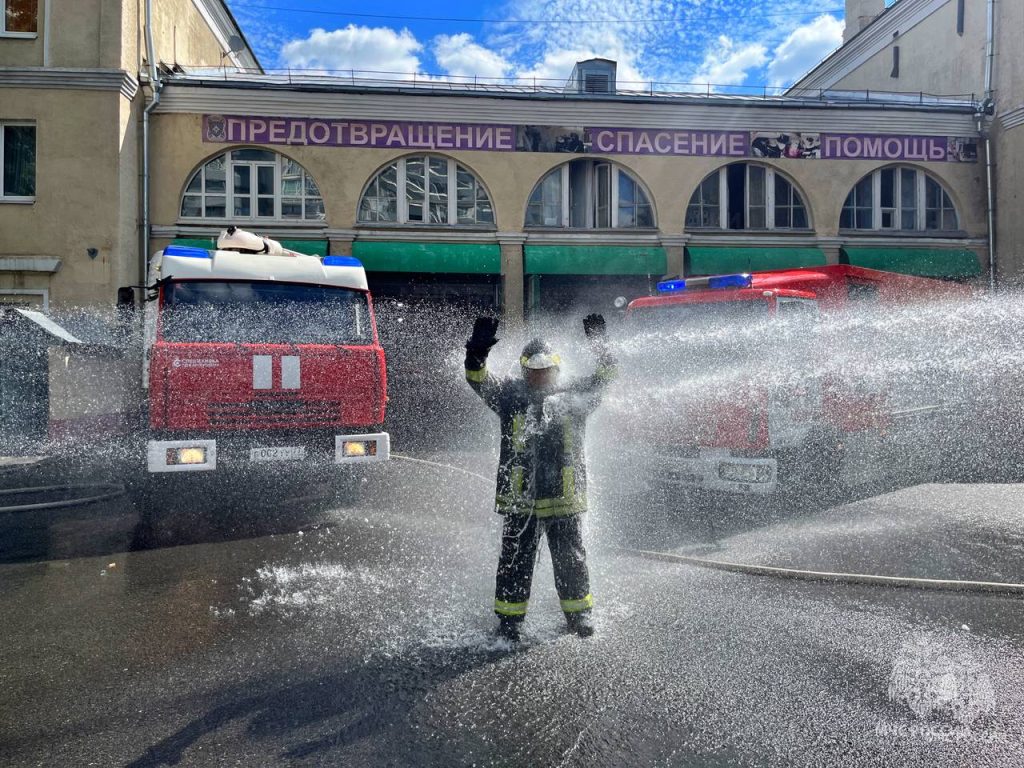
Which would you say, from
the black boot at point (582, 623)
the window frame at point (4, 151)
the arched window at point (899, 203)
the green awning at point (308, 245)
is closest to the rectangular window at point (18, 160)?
the window frame at point (4, 151)

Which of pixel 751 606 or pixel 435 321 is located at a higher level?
pixel 435 321

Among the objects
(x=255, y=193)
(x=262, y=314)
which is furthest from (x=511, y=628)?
(x=255, y=193)

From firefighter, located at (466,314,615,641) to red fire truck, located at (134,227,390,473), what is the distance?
3361 millimetres

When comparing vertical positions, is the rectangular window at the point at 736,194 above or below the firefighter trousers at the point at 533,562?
above

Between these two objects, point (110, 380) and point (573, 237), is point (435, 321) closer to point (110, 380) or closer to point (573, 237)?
point (573, 237)

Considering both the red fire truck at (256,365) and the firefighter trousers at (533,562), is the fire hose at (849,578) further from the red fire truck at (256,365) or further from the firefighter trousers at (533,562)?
the red fire truck at (256,365)

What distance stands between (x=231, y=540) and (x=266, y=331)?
6.69 feet

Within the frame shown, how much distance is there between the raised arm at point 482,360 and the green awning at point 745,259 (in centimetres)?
1483

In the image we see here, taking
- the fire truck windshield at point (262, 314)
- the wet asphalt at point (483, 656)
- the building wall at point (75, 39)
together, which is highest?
the building wall at point (75, 39)

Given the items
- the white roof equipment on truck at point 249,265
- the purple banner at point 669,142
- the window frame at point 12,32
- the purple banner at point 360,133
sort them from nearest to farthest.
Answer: the white roof equipment on truck at point 249,265 < the window frame at point 12,32 < the purple banner at point 360,133 < the purple banner at point 669,142

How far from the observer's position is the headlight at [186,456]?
23.0 feet

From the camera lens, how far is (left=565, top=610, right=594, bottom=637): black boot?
15.2 ft

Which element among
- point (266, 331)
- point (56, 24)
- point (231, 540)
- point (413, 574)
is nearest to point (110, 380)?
point (266, 331)

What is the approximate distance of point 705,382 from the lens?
26.3ft
